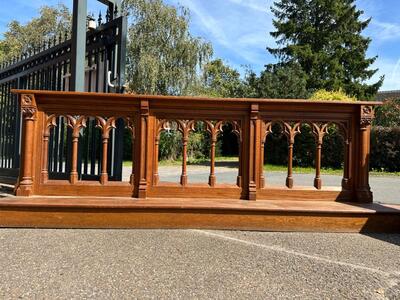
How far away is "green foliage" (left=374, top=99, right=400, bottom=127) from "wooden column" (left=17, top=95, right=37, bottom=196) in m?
23.0

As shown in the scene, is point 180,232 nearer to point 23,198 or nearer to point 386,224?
point 23,198

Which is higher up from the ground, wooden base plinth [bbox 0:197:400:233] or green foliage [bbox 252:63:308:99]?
green foliage [bbox 252:63:308:99]

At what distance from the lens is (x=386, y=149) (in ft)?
59.1

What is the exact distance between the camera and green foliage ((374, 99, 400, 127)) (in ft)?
80.7

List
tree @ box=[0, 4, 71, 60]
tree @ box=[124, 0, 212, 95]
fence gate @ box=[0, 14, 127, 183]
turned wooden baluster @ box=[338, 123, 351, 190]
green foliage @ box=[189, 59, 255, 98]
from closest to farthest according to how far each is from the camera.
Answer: turned wooden baluster @ box=[338, 123, 351, 190] → fence gate @ box=[0, 14, 127, 183] → tree @ box=[124, 0, 212, 95] → green foliage @ box=[189, 59, 255, 98] → tree @ box=[0, 4, 71, 60]

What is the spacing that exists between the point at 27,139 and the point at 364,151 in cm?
384

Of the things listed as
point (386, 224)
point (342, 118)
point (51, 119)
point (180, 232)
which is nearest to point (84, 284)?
point (180, 232)

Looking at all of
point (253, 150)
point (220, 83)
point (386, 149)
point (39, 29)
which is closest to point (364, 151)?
point (253, 150)

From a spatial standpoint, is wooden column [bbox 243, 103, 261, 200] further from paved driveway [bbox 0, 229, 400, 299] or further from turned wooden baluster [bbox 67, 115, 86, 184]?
turned wooden baluster [bbox 67, 115, 86, 184]

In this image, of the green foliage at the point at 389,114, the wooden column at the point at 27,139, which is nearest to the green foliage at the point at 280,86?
the green foliage at the point at 389,114

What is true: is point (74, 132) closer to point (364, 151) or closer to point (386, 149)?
point (364, 151)

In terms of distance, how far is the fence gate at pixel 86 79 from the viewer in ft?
18.5

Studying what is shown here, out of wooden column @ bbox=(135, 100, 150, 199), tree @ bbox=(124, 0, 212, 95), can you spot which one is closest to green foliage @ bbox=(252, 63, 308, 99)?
tree @ bbox=(124, 0, 212, 95)

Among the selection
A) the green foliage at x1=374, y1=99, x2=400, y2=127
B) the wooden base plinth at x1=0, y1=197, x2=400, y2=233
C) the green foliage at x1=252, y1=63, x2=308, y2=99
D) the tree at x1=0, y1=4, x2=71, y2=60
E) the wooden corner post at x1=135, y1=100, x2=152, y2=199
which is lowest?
the wooden base plinth at x1=0, y1=197, x2=400, y2=233
